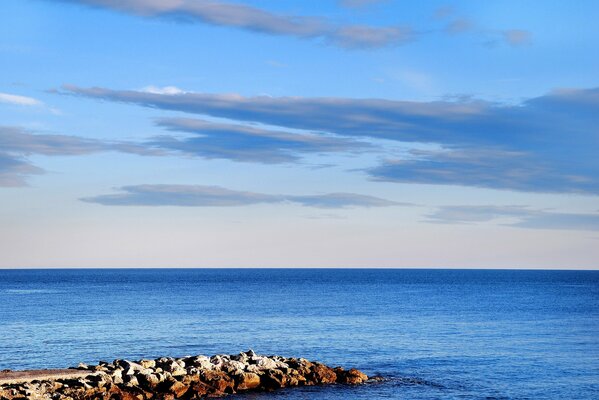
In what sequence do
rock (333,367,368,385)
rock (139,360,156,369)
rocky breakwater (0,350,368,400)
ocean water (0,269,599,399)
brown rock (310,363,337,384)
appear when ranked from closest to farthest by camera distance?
rocky breakwater (0,350,368,400)
rock (139,360,156,369)
brown rock (310,363,337,384)
rock (333,367,368,385)
ocean water (0,269,599,399)

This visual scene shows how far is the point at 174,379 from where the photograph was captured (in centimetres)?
4666

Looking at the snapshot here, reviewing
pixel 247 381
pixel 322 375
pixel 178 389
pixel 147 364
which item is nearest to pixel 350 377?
pixel 322 375

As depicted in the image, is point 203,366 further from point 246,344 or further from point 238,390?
point 246,344

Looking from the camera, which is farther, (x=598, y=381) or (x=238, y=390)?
(x=598, y=381)

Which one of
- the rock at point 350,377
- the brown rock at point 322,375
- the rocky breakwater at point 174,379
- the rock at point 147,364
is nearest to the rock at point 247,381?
the rocky breakwater at point 174,379

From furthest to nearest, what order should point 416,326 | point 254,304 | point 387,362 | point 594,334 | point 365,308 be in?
point 254,304 → point 365,308 → point 416,326 → point 594,334 → point 387,362

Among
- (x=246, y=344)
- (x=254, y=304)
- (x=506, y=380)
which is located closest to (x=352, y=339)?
(x=246, y=344)

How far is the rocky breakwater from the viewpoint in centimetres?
4341

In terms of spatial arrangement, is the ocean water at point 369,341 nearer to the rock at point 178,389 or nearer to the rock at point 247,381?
the rock at point 247,381

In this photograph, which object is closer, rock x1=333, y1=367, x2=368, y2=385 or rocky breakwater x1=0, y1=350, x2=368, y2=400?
rocky breakwater x1=0, y1=350, x2=368, y2=400

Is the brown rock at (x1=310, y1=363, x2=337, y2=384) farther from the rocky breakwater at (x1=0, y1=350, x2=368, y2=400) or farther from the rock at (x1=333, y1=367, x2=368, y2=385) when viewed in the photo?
the rock at (x1=333, y1=367, x2=368, y2=385)

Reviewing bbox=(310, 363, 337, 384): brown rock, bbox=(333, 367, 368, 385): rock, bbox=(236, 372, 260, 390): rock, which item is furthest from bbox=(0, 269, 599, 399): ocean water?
bbox=(236, 372, 260, 390): rock

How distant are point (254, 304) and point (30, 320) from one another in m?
42.9

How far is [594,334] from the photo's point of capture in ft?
258
